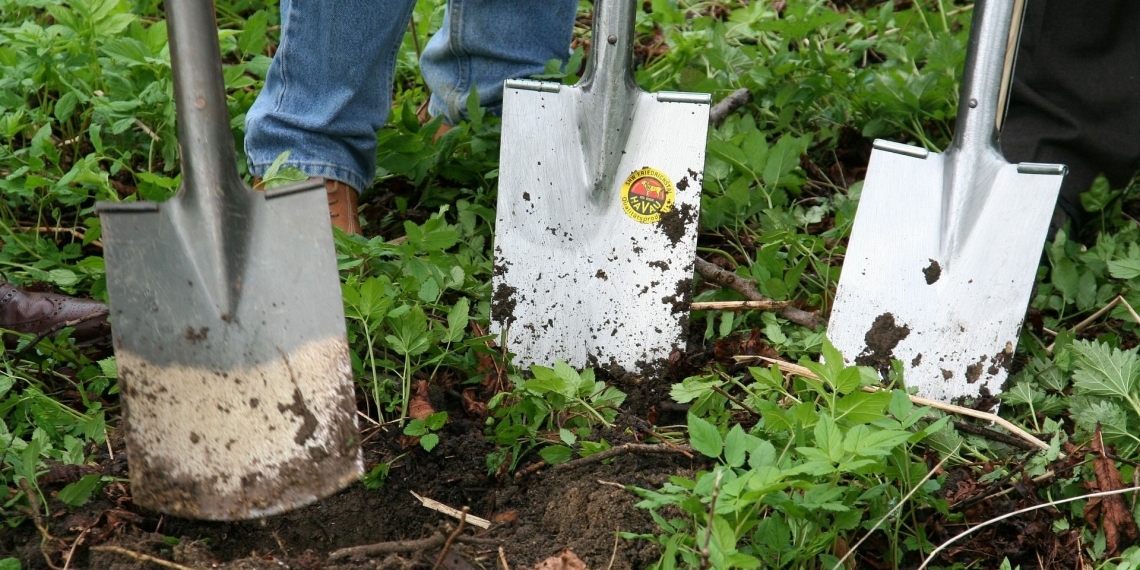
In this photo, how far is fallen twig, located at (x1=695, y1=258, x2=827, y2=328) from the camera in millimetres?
1888

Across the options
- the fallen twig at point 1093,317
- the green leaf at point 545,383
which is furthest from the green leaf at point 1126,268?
the green leaf at point 545,383

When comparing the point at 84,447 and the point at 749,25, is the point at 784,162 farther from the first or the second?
the point at 84,447

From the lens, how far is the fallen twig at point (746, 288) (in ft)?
6.19

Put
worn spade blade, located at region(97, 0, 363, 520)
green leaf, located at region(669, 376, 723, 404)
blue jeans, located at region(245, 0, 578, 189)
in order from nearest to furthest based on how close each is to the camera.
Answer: worn spade blade, located at region(97, 0, 363, 520) < green leaf, located at region(669, 376, 723, 404) < blue jeans, located at region(245, 0, 578, 189)

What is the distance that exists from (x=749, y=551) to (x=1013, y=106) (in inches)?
55.6

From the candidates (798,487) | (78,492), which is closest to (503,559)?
(798,487)

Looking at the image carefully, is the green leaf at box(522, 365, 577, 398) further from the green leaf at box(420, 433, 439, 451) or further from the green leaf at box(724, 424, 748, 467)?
the green leaf at box(724, 424, 748, 467)

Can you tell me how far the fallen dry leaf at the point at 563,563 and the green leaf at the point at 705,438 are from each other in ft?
0.74

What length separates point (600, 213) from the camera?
1785 millimetres

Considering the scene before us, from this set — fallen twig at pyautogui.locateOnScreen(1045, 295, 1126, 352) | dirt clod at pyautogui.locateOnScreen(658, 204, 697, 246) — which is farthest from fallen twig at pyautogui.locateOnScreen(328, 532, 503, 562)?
fallen twig at pyautogui.locateOnScreen(1045, 295, 1126, 352)

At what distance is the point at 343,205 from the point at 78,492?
836 mm

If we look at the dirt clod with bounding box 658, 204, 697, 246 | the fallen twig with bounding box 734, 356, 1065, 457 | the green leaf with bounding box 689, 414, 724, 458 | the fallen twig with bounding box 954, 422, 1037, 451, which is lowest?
the fallen twig with bounding box 954, 422, 1037, 451

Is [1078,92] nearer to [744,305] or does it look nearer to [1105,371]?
[1105,371]

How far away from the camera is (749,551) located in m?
1.32
